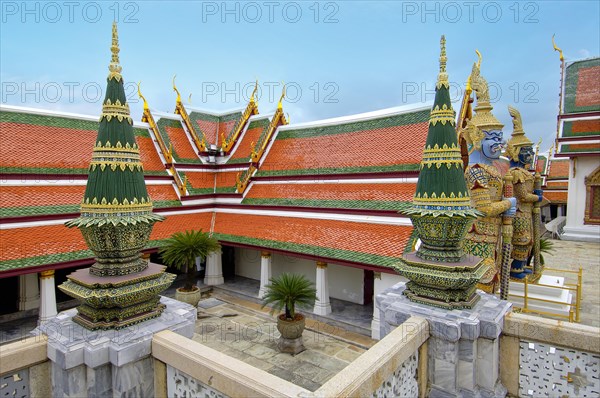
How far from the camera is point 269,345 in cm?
1366

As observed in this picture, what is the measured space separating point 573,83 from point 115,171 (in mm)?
34369

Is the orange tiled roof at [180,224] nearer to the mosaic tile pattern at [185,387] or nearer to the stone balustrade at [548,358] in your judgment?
the mosaic tile pattern at [185,387]

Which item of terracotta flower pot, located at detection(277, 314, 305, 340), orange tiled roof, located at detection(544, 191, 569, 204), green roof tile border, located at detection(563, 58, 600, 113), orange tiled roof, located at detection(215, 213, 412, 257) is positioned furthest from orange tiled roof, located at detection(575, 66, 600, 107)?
terracotta flower pot, located at detection(277, 314, 305, 340)

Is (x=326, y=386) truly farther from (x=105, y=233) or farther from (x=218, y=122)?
(x=218, y=122)

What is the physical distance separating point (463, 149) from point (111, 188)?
11.1 m

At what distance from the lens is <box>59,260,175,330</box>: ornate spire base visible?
484 cm

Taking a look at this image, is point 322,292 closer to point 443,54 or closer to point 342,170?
point 342,170

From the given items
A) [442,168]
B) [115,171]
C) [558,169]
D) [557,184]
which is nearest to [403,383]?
[442,168]

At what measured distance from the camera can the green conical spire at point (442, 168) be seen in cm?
555

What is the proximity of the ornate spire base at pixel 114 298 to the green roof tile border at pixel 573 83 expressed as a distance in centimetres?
3306

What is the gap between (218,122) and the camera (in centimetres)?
2570

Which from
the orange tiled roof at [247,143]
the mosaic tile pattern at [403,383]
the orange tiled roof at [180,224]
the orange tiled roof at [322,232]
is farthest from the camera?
the orange tiled roof at [247,143]

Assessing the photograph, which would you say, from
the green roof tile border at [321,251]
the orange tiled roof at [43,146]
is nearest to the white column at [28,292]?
the orange tiled roof at [43,146]

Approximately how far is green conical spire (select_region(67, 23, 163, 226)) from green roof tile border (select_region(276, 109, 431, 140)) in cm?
1359
